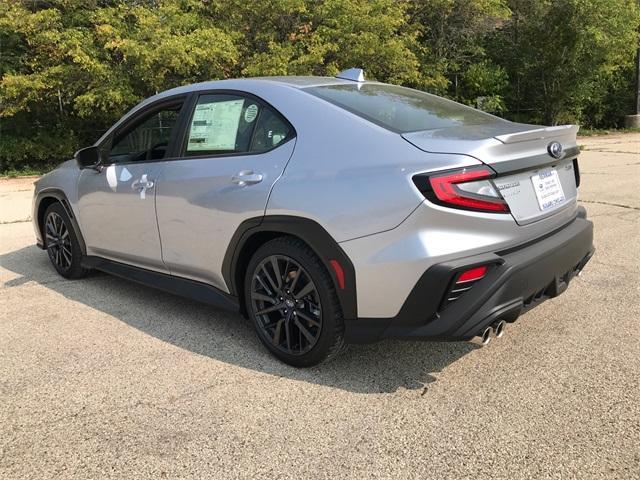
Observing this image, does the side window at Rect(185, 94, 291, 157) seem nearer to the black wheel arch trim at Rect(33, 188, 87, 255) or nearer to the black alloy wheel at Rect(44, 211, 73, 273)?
the black wheel arch trim at Rect(33, 188, 87, 255)

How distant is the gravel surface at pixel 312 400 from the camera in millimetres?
2467

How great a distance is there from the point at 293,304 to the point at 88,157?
2.26 m

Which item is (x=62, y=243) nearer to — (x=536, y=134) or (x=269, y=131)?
(x=269, y=131)

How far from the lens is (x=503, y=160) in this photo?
2.80 m

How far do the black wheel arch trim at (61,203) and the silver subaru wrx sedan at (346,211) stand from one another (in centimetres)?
76

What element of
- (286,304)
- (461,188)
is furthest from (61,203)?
(461,188)

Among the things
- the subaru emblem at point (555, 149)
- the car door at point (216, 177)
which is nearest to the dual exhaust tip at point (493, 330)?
the subaru emblem at point (555, 149)

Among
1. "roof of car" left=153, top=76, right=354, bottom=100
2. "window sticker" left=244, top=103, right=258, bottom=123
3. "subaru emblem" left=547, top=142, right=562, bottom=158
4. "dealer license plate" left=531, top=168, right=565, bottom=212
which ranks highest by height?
"roof of car" left=153, top=76, right=354, bottom=100

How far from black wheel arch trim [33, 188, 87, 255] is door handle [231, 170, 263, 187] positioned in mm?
2066

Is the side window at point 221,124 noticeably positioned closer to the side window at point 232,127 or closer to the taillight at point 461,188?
the side window at point 232,127

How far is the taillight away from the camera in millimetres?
2650

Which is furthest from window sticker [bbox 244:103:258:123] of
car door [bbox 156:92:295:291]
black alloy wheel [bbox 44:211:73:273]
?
black alloy wheel [bbox 44:211:73:273]

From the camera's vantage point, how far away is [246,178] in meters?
3.31

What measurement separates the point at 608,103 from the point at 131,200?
20680mm
